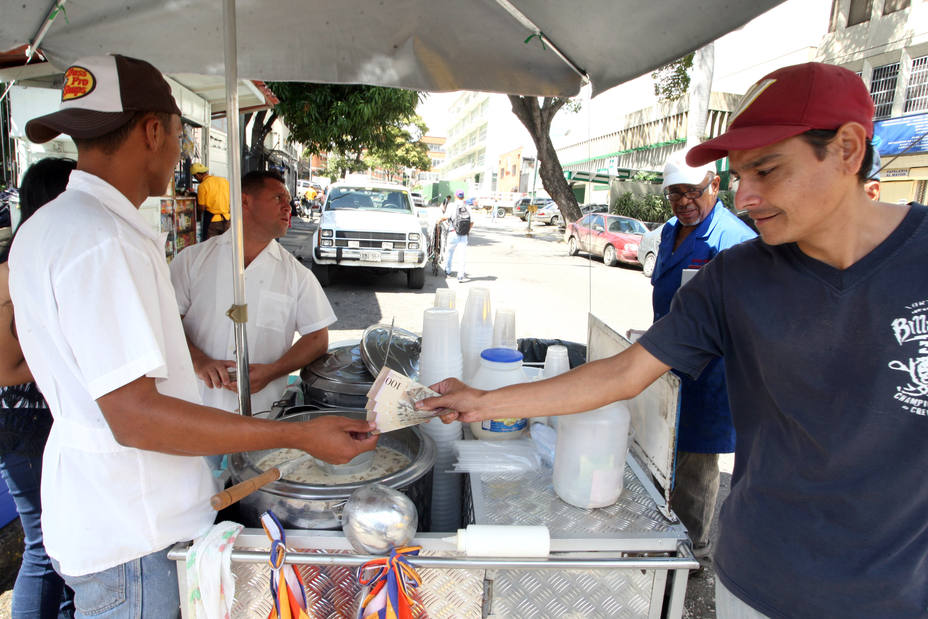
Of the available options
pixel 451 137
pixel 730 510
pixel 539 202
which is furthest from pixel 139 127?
pixel 451 137

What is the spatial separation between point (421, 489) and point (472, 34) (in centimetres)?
194

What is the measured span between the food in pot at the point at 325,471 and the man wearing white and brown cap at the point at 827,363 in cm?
95

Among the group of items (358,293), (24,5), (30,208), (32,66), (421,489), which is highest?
(32,66)

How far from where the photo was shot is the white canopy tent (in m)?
1.82

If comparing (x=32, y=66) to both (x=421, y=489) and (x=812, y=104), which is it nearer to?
(x=421, y=489)

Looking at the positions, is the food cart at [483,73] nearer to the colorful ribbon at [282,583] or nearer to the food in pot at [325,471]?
the colorful ribbon at [282,583]

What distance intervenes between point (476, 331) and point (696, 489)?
59.6 inches

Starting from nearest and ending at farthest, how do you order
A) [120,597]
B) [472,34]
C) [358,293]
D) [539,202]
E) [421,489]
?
[120,597]
[421,489]
[472,34]
[358,293]
[539,202]

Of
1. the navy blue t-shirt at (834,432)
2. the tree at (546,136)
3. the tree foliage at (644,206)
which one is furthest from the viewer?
the tree foliage at (644,206)

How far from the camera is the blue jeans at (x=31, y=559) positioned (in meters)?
1.90

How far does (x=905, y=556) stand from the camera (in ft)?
3.48

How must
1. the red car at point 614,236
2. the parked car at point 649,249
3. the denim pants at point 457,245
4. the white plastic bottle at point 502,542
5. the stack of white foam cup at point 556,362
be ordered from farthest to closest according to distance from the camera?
1. the red car at point 614,236
2. the parked car at point 649,249
3. the denim pants at point 457,245
4. the stack of white foam cup at point 556,362
5. the white plastic bottle at point 502,542

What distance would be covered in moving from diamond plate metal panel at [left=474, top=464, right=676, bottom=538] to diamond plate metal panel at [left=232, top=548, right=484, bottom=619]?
0.17m

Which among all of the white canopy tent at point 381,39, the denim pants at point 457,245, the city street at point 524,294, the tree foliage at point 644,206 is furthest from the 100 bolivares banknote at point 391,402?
the tree foliage at point 644,206
